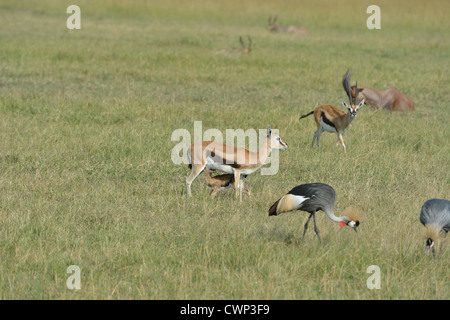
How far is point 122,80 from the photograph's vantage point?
48.6 feet

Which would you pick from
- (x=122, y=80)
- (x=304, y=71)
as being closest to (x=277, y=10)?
Result: (x=304, y=71)

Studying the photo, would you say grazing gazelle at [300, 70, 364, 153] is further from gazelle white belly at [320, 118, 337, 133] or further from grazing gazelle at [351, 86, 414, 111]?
grazing gazelle at [351, 86, 414, 111]

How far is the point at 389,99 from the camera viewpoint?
13.3 metres

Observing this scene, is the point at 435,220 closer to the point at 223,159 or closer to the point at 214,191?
the point at 223,159

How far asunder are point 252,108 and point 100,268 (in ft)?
24.5

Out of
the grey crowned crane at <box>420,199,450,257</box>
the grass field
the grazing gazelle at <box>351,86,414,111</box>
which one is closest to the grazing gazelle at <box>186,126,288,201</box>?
the grass field

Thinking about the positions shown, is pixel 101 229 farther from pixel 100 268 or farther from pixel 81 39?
pixel 81 39

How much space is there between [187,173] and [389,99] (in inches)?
259

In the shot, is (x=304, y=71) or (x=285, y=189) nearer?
(x=285, y=189)

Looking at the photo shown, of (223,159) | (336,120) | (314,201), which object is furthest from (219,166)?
(336,120)

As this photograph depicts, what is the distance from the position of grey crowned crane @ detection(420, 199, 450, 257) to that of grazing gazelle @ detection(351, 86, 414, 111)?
803 centimetres

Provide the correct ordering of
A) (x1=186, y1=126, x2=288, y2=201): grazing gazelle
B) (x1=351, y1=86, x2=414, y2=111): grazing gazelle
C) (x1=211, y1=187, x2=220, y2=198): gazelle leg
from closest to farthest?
(x1=186, y1=126, x2=288, y2=201): grazing gazelle → (x1=211, y1=187, x2=220, y2=198): gazelle leg → (x1=351, y1=86, x2=414, y2=111): grazing gazelle

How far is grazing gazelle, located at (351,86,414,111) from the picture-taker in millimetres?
12953

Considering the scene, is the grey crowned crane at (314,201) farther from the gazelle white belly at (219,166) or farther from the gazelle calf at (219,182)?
the gazelle calf at (219,182)
